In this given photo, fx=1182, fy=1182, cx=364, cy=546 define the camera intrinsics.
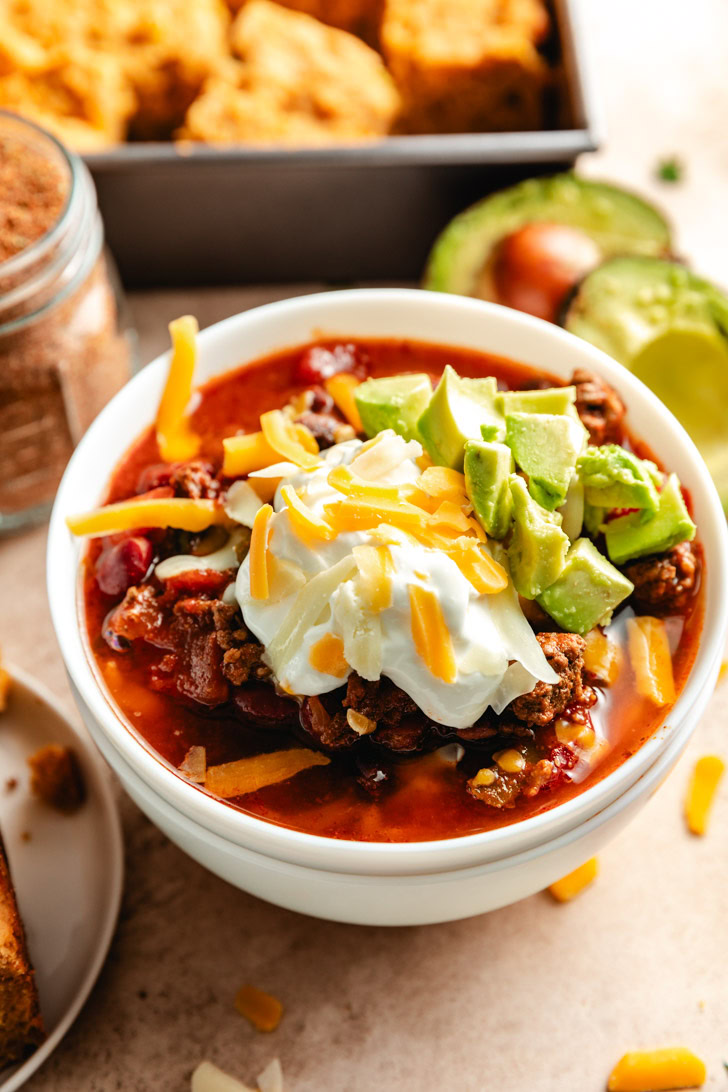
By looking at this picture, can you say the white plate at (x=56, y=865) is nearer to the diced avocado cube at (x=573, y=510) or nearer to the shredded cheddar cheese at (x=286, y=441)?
the shredded cheddar cheese at (x=286, y=441)

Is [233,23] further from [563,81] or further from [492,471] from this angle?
[492,471]

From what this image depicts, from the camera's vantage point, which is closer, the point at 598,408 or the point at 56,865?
the point at 598,408

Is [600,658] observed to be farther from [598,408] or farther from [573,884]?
[573,884]

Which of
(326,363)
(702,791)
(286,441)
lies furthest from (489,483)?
(702,791)

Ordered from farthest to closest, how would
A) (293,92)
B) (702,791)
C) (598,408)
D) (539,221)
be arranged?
1. (293,92)
2. (539,221)
3. (702,791)
4. (598,408)

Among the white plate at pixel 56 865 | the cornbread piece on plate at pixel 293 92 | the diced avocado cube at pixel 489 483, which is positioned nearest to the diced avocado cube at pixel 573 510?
the diced avocado cube at pixel 489 483

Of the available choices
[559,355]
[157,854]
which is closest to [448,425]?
[559,355]

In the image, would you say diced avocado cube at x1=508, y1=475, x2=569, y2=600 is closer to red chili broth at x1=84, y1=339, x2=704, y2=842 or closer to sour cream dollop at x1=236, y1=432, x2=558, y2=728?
sour cream dollop at x1=236, y1=432, x2=558, y2=728
